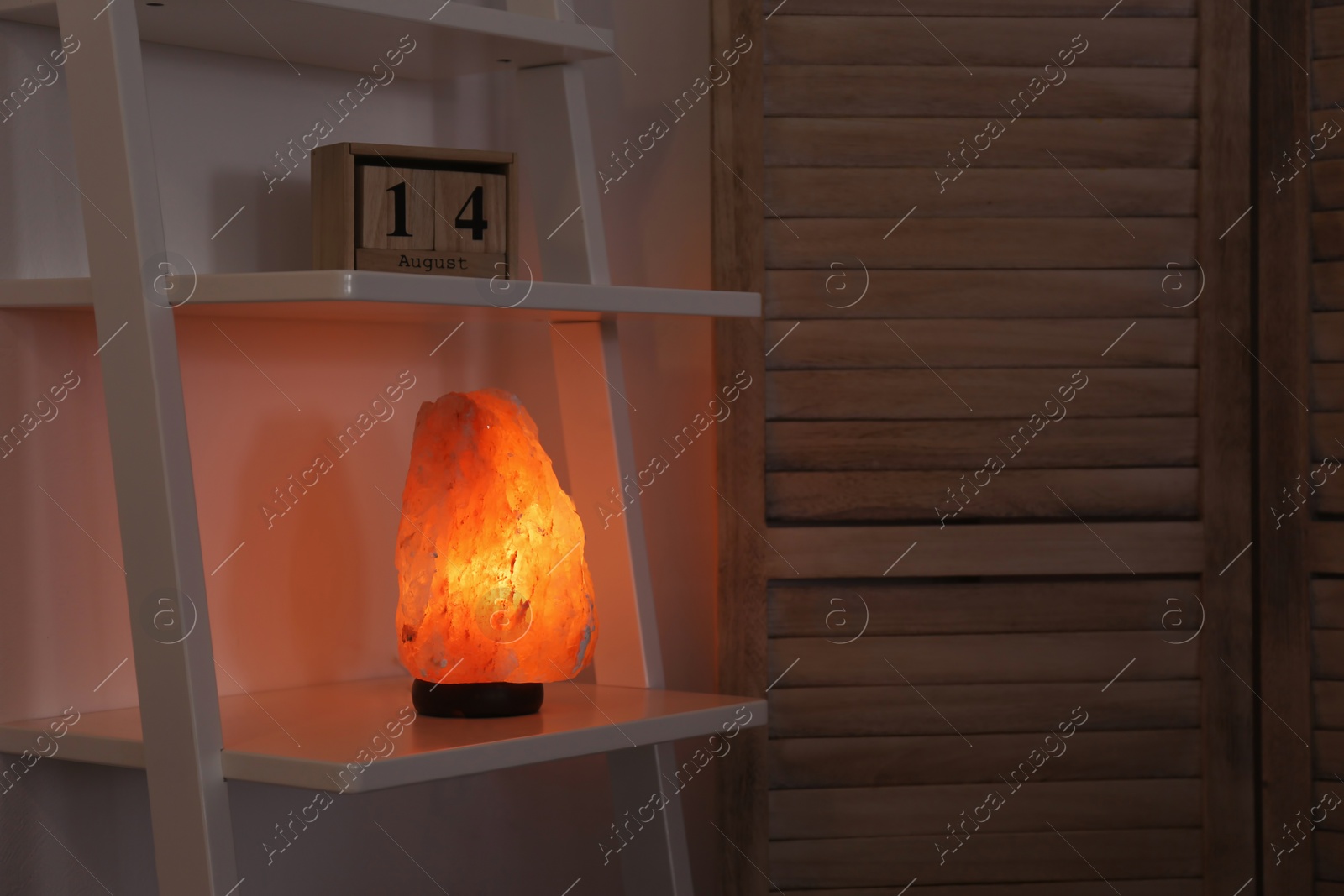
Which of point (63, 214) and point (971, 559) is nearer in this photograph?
point (63, 214)

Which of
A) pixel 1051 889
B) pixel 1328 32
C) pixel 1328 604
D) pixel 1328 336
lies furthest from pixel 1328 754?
pixel 1328 32

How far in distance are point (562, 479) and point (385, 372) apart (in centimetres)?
22

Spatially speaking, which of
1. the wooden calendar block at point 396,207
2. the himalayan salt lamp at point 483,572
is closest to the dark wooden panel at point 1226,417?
the himalayan salt lamp at point 483,572

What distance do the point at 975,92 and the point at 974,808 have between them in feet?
2.36

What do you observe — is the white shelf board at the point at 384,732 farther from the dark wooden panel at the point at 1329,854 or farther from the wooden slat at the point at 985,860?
the dark wooden panel at the point at 1329,854

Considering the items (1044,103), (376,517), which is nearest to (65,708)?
(376,517)

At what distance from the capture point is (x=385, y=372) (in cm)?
122

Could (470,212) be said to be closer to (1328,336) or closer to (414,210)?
(414,210)

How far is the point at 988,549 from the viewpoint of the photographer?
1.29 metres

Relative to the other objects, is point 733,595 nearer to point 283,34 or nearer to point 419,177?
point 419,177

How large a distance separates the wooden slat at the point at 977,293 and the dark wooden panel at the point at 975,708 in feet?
1.22

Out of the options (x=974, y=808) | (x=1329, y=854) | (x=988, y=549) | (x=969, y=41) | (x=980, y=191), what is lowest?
(x=1329, y=854)

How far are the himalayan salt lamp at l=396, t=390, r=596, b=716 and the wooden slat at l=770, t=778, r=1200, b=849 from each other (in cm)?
37

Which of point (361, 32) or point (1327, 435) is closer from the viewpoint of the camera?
point (361, 32)
